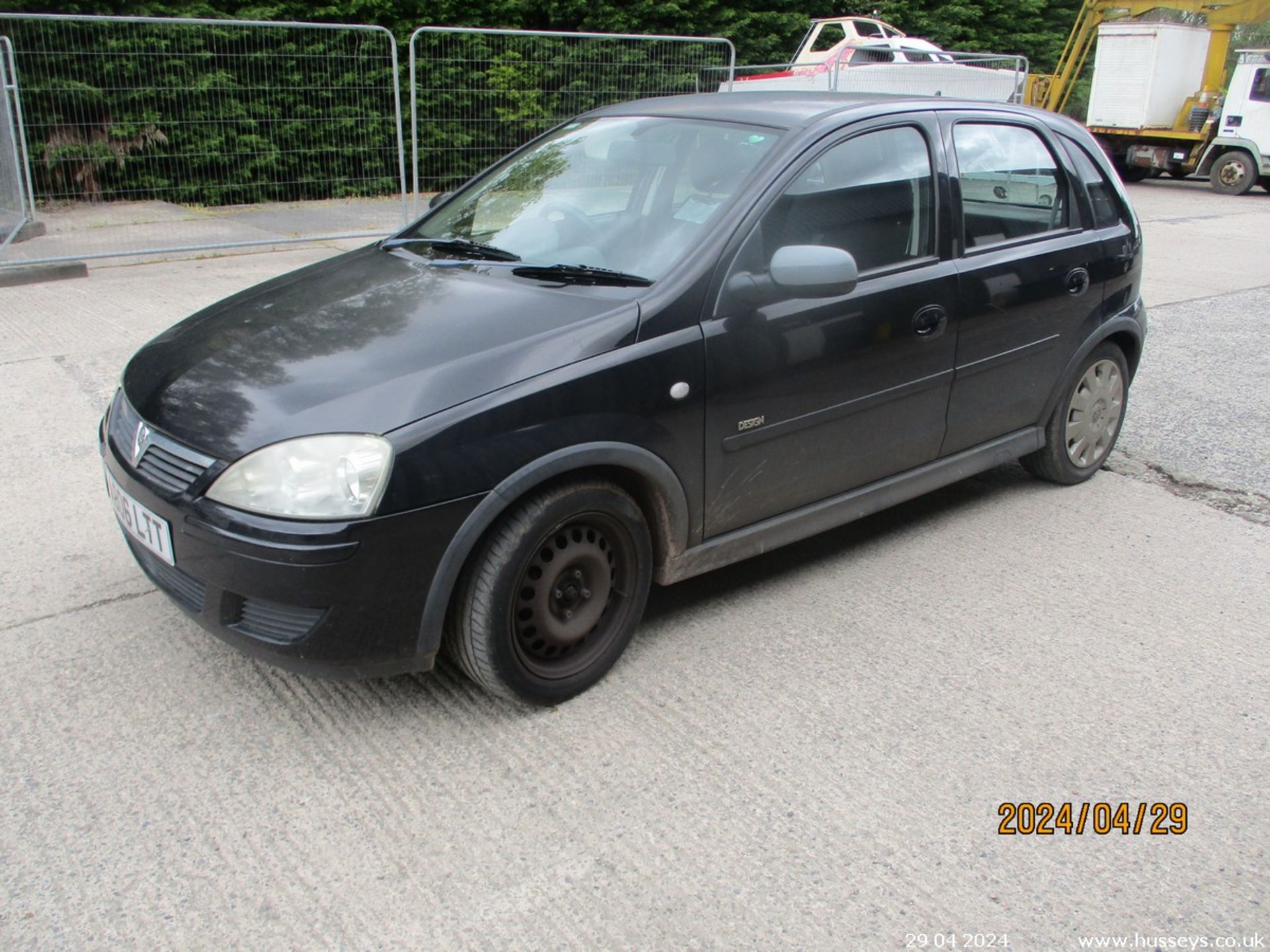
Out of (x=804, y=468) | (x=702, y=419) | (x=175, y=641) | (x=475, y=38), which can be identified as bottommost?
(x=175, y=641)

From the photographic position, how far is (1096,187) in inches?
181

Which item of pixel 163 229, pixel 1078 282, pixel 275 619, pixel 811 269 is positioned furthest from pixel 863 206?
pixel 163 229

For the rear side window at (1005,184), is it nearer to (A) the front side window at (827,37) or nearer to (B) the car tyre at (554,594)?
(B) the car tyre at (554,594)

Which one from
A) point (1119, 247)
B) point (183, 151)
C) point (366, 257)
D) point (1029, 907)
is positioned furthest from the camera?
point (183, 151)

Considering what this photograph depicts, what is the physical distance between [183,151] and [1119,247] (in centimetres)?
850

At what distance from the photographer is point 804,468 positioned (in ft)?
11.8

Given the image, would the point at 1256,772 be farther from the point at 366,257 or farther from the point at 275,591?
the point at 366,257

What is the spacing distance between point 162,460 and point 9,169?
765cm

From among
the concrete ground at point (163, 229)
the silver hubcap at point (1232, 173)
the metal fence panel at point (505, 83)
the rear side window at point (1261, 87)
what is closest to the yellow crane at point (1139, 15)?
the rear side window at point (1261, 87)

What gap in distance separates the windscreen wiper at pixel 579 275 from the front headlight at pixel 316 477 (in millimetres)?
932

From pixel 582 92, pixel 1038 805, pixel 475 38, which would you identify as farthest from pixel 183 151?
pixel 1038 805

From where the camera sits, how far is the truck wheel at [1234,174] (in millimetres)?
17891

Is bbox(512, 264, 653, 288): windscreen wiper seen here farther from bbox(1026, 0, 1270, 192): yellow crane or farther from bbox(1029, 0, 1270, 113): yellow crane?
bbox(1026, 0, 1270, 192): yellow crane

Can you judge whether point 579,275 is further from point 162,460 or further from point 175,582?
point 175,582
